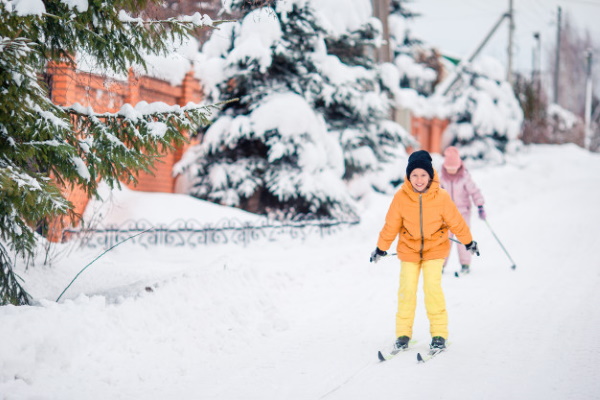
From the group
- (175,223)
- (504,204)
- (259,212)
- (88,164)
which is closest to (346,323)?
(88,164)

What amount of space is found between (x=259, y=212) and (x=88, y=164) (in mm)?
6734

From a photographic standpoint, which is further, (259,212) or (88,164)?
(259,212)

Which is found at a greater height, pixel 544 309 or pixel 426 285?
pixel 426 285

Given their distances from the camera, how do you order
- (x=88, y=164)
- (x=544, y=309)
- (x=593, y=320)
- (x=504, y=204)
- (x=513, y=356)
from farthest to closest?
(x=504, y=204)
(x=544, y=309)
(x=593, y=320)
(x=88, y=164)
(x=513, y=356)

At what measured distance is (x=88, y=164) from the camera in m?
4.90

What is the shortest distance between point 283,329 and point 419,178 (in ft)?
6.72

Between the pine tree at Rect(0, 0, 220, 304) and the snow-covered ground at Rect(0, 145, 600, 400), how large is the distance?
31.3 inches

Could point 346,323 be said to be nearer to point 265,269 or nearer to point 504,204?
point 265,269

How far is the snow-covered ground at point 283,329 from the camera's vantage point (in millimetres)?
3861

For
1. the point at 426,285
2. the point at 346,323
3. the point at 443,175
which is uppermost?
the point at 443,175

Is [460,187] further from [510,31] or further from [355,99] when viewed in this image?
[510,31]

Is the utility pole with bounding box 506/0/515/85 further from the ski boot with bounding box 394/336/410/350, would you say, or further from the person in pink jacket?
the ski boot with bounding box 394/336/410/350

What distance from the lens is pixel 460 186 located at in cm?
823

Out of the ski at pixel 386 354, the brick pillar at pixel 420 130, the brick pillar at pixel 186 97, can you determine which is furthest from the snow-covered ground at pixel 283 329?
the brick pillar at pixel 420 130
